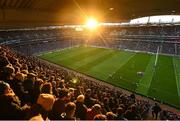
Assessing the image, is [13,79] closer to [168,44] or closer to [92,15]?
[92,15]

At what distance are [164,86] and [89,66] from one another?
17909 mm

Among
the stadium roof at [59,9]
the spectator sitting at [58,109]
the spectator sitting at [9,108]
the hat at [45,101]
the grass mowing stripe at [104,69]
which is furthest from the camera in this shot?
the grass mowing stripe at [104,69]

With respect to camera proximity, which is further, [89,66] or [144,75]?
[89,66]

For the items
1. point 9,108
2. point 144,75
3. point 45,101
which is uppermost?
point 45,101

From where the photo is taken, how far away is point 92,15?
1862cm

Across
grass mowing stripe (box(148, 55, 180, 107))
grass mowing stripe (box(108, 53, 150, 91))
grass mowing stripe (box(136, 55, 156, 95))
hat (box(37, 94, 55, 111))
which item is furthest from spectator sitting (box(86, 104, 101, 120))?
grass mowing stripe (box(108, 53, 150, 91))

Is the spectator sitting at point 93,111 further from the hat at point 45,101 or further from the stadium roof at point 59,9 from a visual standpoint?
the stadium roof at point 59,9

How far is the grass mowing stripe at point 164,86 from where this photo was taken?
32062 millimetres

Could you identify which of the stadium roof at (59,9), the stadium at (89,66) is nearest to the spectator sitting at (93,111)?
Answer: the stadium at (89,66)

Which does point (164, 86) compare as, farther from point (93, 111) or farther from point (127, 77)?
point (93, 111)

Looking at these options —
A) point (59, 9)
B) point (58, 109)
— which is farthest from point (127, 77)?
point (58, 109)

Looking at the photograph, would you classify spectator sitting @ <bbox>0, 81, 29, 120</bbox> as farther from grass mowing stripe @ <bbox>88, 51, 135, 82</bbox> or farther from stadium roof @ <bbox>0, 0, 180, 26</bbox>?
grass mowing stripe @ <bbox>88, 51, 135, 82</bbox>

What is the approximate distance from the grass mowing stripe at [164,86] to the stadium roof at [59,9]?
52.2 ft

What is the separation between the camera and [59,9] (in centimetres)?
1672
